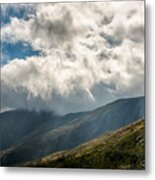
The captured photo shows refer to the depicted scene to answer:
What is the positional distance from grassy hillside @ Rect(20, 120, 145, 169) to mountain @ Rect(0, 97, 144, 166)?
0.02 metres

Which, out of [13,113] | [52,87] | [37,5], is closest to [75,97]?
[52,87]

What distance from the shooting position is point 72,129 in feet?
6.60

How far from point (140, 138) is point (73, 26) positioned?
54 centimetres

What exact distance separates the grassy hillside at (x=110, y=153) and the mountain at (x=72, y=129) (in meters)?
0.02

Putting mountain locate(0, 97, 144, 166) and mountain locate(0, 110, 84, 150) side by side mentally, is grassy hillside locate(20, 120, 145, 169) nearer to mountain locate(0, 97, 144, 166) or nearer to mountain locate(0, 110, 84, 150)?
mountain locate(0, 97, 144, 166)

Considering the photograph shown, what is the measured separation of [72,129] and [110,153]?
184 mm

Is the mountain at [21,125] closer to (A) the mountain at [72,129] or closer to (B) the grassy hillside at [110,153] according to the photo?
(A) the mountain at [72,129]

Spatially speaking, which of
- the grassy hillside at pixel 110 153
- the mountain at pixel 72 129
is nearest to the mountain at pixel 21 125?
the mountain at pixel 72 129

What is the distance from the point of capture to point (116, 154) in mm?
1974

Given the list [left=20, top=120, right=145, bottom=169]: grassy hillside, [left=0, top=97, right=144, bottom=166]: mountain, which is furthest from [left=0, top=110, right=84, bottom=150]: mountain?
[left=20, top=120, right=145, bottom=169]: grassy hillside

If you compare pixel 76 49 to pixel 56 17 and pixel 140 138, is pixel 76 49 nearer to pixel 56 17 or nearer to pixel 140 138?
pixel 56 17

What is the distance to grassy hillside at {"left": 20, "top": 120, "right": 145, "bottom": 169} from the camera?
1.96 metres

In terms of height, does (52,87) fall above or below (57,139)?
above

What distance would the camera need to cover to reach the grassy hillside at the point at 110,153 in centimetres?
196
